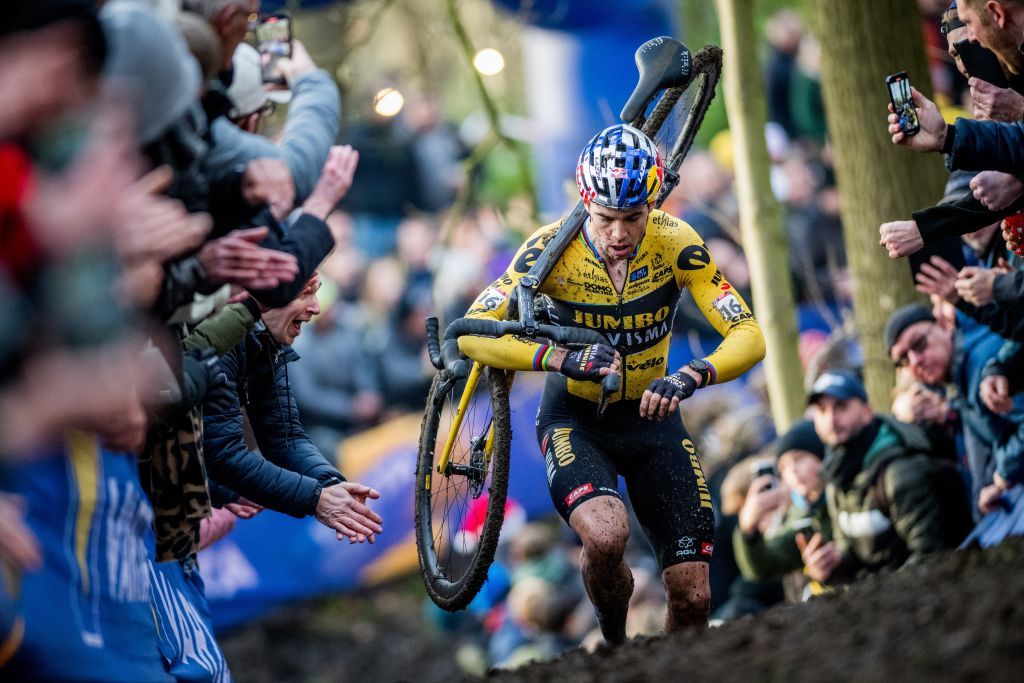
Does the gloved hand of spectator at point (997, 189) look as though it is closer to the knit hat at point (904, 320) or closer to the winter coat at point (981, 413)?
the winter coat at point (981, 413)

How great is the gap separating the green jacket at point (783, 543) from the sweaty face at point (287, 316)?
366 cm

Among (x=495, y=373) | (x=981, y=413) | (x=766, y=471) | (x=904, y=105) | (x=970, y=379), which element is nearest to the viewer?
(x=904, y=105)

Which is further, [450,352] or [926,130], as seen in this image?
[450,352]

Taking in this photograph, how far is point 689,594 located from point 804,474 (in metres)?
A: 2.14

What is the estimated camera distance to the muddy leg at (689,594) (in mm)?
7168

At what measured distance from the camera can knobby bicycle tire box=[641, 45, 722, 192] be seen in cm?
809

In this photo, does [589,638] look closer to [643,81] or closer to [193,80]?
[643,81]

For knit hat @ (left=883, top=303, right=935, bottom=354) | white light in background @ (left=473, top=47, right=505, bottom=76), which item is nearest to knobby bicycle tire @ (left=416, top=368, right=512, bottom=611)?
knit hat @ (left=883, top=303, right=935, bottom=354)

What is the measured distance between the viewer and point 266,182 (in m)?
5.47

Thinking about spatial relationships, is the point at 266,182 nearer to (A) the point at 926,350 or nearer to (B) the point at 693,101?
(B) the point at 693,101

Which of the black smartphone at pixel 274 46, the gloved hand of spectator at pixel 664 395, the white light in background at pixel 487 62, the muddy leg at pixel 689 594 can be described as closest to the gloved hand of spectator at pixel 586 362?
the gloved hand of spectator at pixel 664 395

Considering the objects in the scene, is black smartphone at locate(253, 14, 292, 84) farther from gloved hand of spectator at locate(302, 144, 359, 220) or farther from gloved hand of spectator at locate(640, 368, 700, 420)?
gloved hand of spectator at locate(640, 368, 700, 420)

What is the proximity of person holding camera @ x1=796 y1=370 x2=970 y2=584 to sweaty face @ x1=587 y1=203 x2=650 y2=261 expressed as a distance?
2042 mm

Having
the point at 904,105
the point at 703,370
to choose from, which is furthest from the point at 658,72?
the point at 703,370
